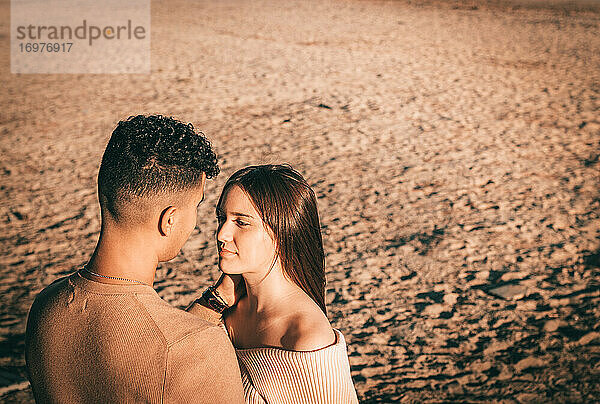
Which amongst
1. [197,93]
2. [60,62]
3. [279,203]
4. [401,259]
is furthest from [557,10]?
[279,203]

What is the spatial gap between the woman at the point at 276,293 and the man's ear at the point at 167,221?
43cm

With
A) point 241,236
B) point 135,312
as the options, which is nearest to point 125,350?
point 135,312

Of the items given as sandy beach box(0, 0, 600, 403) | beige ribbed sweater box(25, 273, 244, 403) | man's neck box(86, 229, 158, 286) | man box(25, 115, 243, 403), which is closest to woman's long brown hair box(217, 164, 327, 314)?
man box(25, 115, 243, 403)

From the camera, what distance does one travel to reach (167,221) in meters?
2.33

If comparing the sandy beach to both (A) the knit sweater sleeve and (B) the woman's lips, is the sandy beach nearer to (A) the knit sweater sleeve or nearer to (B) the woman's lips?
(B) the woman's lips

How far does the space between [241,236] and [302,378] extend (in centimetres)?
68

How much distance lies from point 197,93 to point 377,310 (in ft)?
27.6

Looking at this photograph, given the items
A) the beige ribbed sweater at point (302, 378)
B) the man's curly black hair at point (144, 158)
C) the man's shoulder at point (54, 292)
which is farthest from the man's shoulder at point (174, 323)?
the beige ribbed sweater at point (302, 378)

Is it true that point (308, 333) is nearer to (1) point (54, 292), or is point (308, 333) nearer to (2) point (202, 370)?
(2) point (202, 370)

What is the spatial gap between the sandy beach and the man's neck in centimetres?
294

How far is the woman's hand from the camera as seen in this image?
301 cm

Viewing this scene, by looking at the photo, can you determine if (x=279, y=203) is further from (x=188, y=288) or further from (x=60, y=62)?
(x=60, y=62)

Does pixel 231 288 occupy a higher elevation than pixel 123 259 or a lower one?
lower

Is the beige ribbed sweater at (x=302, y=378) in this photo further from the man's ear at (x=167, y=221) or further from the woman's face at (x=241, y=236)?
the man's ear at (x=167, y=221)
